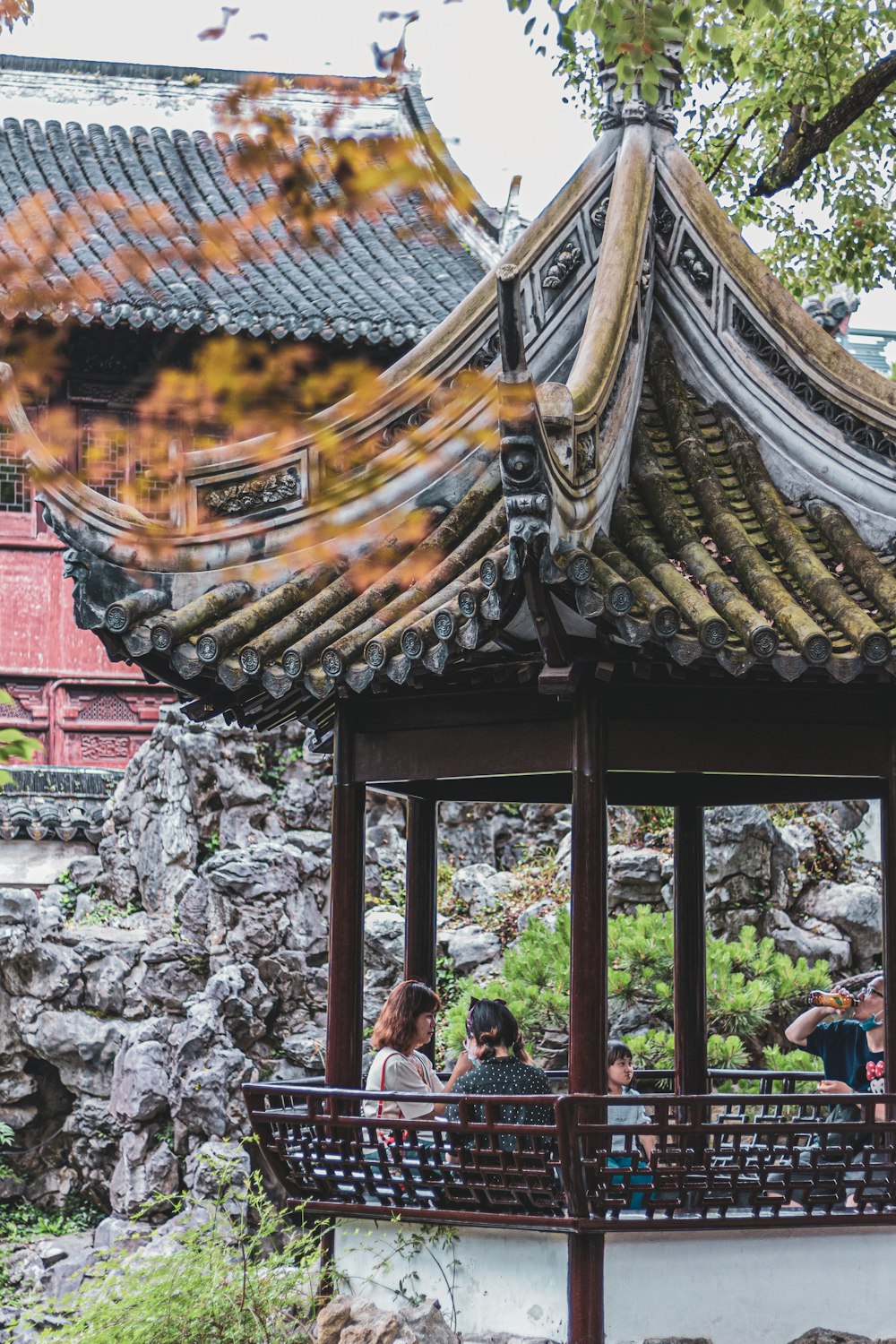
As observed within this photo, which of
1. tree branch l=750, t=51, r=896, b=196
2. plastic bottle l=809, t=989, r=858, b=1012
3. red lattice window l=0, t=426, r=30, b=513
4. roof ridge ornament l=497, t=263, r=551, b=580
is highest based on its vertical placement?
tree branch l=750, t=51, r=896, b=196

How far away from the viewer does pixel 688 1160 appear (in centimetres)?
541

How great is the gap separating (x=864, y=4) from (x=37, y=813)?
1007 centimetres

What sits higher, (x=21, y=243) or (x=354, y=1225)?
(x=21, y=243)

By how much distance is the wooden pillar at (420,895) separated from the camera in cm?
736

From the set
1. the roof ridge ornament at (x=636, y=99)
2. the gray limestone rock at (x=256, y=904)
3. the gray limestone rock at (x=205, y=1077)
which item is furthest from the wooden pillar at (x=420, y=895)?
the gray limestone rock at (x=256, y=904)

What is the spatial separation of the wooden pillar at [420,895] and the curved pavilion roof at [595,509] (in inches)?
32.8

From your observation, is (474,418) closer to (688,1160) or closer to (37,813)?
(688,1160)

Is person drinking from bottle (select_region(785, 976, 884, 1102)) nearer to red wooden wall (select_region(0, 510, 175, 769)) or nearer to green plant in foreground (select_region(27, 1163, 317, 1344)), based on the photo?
green plant in foreground (select_region(27, 1163, 317, 1344))

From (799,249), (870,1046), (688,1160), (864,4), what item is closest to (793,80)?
(864,4)

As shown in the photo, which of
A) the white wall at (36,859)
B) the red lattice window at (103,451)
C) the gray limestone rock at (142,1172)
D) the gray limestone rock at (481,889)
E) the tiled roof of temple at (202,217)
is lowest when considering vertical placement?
the gray limestone rock at (142,1172)

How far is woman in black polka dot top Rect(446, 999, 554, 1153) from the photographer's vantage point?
5570 mm

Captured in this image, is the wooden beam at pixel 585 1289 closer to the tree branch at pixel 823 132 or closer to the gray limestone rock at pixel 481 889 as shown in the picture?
the gray limestone rock at pixel 481 889

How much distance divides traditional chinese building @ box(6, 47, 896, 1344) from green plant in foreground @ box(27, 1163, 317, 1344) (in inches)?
12.3

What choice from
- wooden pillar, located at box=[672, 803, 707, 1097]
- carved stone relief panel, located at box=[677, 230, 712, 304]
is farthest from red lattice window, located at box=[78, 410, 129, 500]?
carved stone relief panel, located at box=[677, 230, 712, 304]
